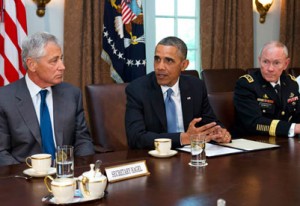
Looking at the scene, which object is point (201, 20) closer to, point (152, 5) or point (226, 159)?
point (152, 5)

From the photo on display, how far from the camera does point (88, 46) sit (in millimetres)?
4488

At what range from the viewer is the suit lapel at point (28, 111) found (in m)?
2.33

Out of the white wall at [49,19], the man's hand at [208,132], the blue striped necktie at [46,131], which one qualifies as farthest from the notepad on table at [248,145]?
the white wall at [49,19]

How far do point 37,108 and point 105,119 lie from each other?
51cm

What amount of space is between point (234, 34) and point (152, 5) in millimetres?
1116

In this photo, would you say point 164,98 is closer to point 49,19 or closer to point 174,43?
point 174,43

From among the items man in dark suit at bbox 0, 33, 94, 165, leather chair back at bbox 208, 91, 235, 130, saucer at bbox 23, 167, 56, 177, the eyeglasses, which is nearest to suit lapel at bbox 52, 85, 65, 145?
man in dark suit at bbox 0, 33, 94, 165

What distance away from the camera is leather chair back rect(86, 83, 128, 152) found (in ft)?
9.12

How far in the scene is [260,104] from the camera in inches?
119

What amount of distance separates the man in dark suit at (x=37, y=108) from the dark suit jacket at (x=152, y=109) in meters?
0.28

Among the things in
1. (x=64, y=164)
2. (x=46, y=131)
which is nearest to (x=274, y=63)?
(x=46, y=131)

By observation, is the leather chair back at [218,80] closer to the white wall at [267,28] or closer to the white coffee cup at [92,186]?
the white wall at [267,28]

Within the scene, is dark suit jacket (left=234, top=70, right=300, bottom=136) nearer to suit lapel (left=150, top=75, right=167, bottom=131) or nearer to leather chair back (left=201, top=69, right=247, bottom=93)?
suit lapel (left=150, top=75, right=167, bottom=131)

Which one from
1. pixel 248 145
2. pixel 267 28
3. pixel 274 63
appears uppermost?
pixel 267 28
